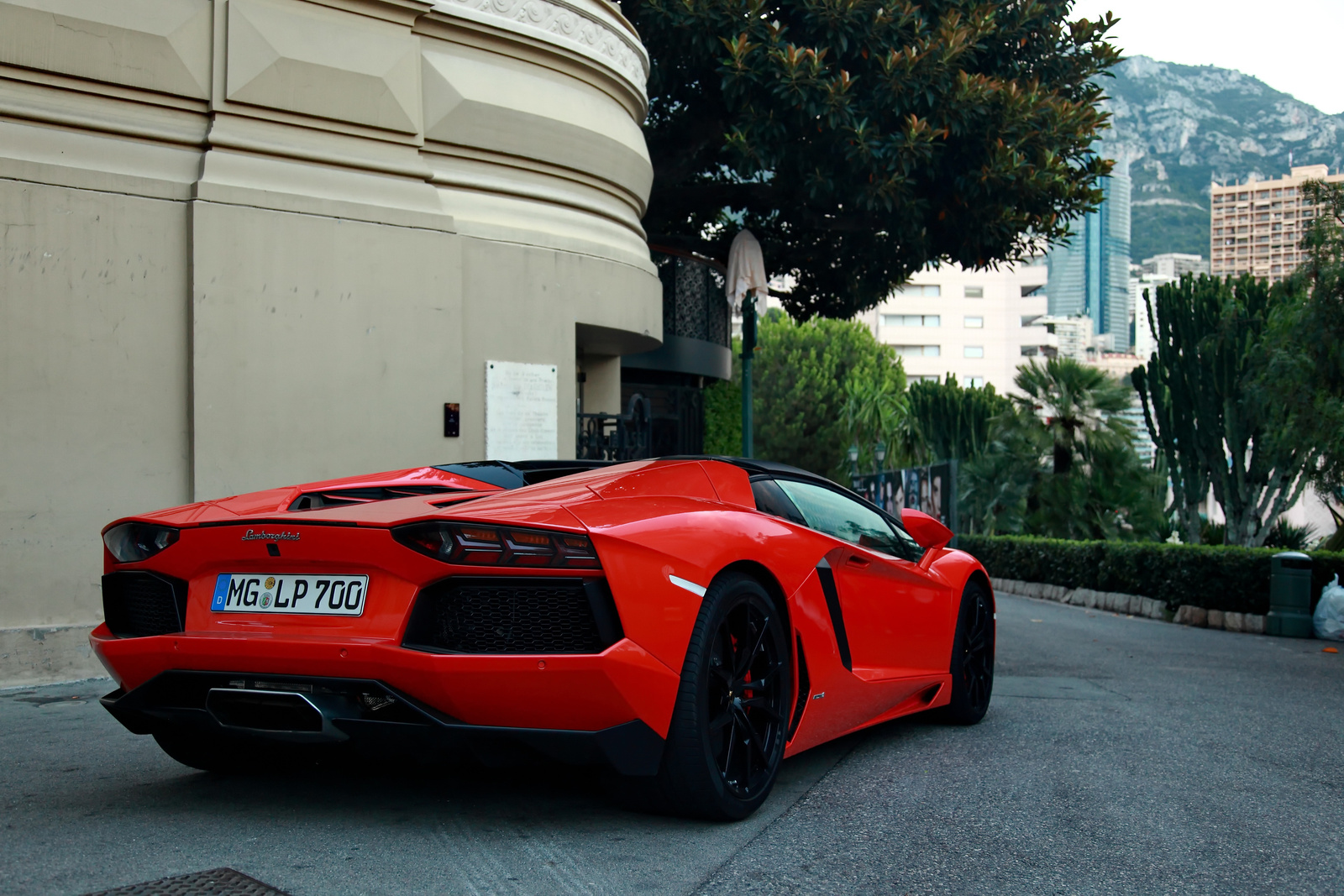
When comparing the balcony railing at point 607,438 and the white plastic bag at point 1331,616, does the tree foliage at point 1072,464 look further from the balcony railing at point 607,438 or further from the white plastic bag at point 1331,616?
the balcony railing at point 607,438

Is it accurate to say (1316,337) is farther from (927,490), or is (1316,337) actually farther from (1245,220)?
(1245,220)

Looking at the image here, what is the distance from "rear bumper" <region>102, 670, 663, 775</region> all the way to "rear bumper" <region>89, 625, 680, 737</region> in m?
0.02

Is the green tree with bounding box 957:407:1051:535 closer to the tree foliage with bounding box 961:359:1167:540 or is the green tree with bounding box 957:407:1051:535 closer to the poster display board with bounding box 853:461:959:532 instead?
the tree foliage with bounding box 961:359:1167:540

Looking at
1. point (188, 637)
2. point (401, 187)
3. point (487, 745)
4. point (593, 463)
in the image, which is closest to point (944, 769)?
point (593, 463)

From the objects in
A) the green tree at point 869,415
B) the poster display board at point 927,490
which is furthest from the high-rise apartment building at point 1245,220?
the poster display board at point 927,490

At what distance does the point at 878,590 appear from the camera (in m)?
4.82

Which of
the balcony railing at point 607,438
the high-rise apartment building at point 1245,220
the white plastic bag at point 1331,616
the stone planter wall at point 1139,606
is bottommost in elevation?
the stone planter wall at point 1139,606

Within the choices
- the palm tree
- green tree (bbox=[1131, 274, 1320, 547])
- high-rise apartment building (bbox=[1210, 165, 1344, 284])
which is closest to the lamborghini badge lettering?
green tree (bbox=[1131, 274, 1320, 547])

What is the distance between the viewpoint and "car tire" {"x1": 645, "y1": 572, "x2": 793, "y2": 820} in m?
3.51

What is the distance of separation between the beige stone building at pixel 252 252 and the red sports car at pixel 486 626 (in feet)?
12.0

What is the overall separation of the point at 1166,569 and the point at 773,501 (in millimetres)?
12068

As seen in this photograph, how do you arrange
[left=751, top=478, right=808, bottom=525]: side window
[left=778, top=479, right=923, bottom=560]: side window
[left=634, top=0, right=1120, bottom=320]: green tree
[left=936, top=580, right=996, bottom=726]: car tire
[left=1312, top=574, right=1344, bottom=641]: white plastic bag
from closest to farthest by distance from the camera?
[left=751, top=478, right=808, bottom=525]: side window
[left=778, top=479, right=923, bottom=560]: side window
[left=936, top=580, right=996, bottom=726]: car tire
[left=1312, top=574, right=1344, bottom=641]: white plastic bag
[left=634, top=0, right=1120, bottom=320]: green tree

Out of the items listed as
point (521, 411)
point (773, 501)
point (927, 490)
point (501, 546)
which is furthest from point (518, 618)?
point (927, 490)

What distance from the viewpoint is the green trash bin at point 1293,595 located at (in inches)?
490
